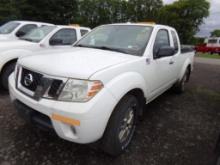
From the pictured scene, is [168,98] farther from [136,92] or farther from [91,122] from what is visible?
[91,122]

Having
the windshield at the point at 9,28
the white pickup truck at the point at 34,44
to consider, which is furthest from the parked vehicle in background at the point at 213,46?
the windshield at the point at 9,28

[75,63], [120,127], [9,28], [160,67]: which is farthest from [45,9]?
[120,127]

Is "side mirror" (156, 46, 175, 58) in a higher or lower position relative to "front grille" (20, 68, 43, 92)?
higher

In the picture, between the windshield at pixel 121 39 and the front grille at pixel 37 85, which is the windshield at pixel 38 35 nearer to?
the windshield at pixel 121 39

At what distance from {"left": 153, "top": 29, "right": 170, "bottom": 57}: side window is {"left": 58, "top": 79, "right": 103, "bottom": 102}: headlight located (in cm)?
159

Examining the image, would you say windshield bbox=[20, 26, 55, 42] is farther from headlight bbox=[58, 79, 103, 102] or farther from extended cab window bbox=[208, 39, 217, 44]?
extended cab window bbox=[208, 39, 217, 44]

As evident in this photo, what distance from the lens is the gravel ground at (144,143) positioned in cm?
248

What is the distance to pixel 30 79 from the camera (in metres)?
2.32

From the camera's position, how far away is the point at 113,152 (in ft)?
7.82

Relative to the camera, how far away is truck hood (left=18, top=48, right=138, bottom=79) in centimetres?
206

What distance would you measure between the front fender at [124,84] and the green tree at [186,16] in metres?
38.4

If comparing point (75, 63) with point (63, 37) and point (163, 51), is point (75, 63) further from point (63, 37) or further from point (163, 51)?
point (63, 37)

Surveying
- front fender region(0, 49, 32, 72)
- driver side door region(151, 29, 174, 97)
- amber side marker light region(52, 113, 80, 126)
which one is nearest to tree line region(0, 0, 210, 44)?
front fender region(0, 49, 32, 72)

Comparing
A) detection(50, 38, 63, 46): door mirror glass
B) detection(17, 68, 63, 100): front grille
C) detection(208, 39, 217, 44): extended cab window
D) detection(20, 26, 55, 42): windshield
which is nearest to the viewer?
detection(17, 68, 63, 100): front grille
